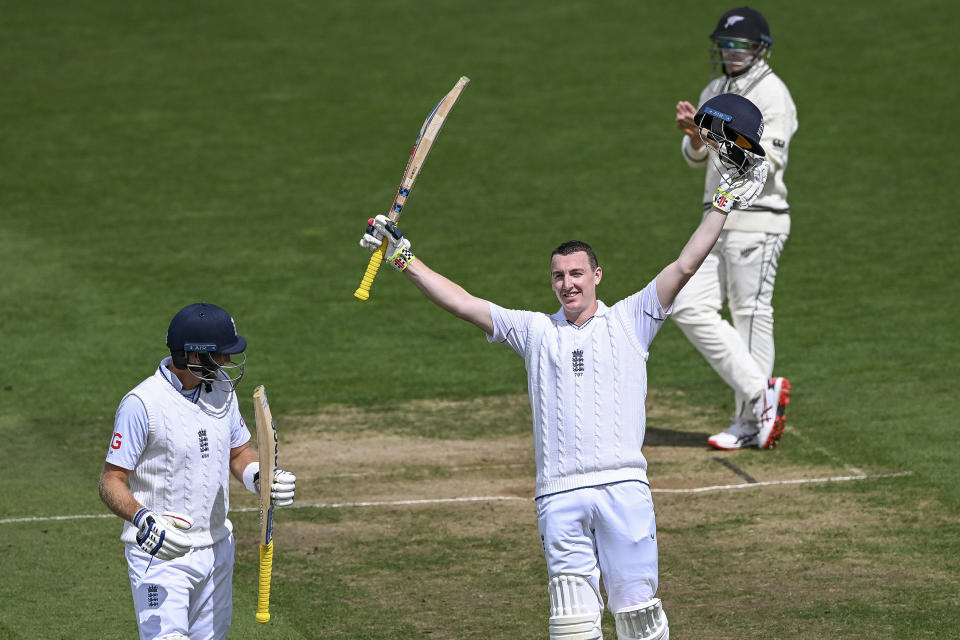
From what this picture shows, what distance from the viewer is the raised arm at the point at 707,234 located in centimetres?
664

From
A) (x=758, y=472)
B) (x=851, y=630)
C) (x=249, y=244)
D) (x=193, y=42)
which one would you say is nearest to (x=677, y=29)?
(x=193, y=42)

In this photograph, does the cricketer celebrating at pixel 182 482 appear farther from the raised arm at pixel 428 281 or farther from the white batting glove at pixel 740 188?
the white batting glove at pixel 740 188

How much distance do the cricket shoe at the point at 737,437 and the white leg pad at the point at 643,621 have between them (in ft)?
15.0

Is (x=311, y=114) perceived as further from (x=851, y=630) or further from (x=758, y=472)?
(x=851, y=630)

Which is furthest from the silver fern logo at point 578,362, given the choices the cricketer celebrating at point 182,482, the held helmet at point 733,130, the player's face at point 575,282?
the cricketer celebrating at point 182,482

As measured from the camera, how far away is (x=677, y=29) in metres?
23.1

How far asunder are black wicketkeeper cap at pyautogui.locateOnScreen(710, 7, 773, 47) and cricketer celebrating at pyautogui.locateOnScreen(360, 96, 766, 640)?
13.3 feet

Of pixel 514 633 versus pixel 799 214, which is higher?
pixel 799 214

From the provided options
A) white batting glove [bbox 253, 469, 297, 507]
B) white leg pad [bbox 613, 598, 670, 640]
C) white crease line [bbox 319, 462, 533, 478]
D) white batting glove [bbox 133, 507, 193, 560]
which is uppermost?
white batting glove [bbox 253, 469, 297, 507]

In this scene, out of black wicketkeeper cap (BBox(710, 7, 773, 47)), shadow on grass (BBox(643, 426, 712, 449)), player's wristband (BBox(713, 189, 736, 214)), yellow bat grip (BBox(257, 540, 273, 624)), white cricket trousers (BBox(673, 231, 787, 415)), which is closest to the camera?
player's wristband (BBox(713, 189, 736, 214))

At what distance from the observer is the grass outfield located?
8.73 m

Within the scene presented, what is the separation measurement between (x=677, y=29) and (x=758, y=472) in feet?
45.3

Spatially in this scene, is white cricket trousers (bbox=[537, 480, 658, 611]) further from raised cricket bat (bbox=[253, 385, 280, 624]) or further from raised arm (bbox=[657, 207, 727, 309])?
raised cricket bat (bbox=[253, 385, 280, 624])

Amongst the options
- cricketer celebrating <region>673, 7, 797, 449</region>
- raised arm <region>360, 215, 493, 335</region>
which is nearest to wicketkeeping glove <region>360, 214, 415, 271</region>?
raised arm <region>360, 215, 493, 335</region>
